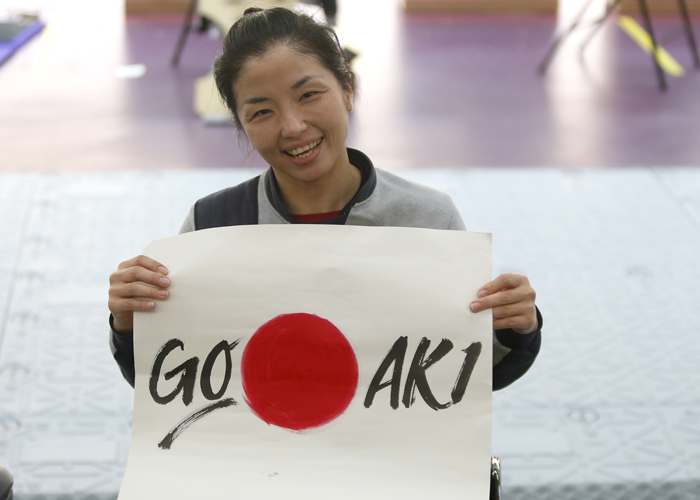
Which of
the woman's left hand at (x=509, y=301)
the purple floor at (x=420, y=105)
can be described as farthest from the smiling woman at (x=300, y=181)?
the purple floor at (x=420, y=105)

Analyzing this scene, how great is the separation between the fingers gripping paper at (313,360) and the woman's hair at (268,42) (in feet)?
0.78

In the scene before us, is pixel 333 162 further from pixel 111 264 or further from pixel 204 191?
pixel 204 191

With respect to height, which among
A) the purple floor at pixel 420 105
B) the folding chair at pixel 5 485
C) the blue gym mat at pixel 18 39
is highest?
the folding chair at pixel 5 485

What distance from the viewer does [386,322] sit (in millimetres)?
954

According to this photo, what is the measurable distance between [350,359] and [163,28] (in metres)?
5.08

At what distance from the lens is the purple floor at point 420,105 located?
3502 mm

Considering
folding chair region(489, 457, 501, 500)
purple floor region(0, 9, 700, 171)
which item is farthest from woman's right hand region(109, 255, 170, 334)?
purple floor region(0, 9, 700, 171)

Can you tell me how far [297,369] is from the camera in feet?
3.17

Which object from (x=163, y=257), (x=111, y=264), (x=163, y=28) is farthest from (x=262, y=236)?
(x=163, y=28)

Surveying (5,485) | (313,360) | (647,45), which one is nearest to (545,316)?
(313,360)

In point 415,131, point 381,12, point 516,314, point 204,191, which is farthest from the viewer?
point 381,12

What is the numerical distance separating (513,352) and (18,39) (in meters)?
5.11

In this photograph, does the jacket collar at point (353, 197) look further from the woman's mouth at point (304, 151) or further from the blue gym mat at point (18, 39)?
the blue gym mat at point (18, 39)

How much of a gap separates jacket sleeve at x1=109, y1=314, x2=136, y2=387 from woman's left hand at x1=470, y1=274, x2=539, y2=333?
1.60 feet
